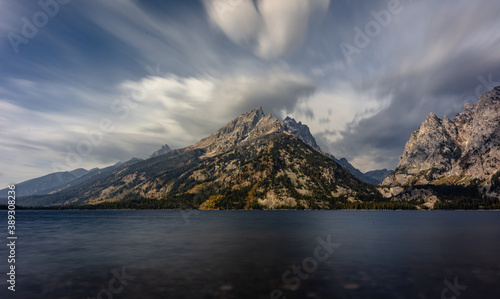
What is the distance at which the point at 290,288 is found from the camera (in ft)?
104

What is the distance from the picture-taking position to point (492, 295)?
3030cm

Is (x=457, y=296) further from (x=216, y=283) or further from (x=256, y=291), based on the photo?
(x=216, y=283)

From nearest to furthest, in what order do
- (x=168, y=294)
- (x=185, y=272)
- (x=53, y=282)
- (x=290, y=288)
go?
(x=168, y=294), (x=290, y=288), (x=53, y=282), (x=185, y=272)

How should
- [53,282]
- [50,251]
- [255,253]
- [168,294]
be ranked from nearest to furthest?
[168,294] → [53,282] → [255,253] → [50,251]

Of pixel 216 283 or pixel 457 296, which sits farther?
pixel 216 283

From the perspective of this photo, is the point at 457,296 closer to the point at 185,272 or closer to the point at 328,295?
the point at 328,295

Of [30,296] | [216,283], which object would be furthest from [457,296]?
[30,296]

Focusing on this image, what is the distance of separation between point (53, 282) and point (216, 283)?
22.8 meters

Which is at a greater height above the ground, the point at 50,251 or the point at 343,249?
the point at 50,251

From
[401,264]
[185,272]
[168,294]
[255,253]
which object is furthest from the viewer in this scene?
[255,253]

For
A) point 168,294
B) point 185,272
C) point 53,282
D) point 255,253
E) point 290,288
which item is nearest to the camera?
point 168,294

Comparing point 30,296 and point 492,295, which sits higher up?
point 30,296

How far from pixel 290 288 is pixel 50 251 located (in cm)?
6070

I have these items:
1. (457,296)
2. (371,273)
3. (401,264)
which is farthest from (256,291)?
(401,264)
